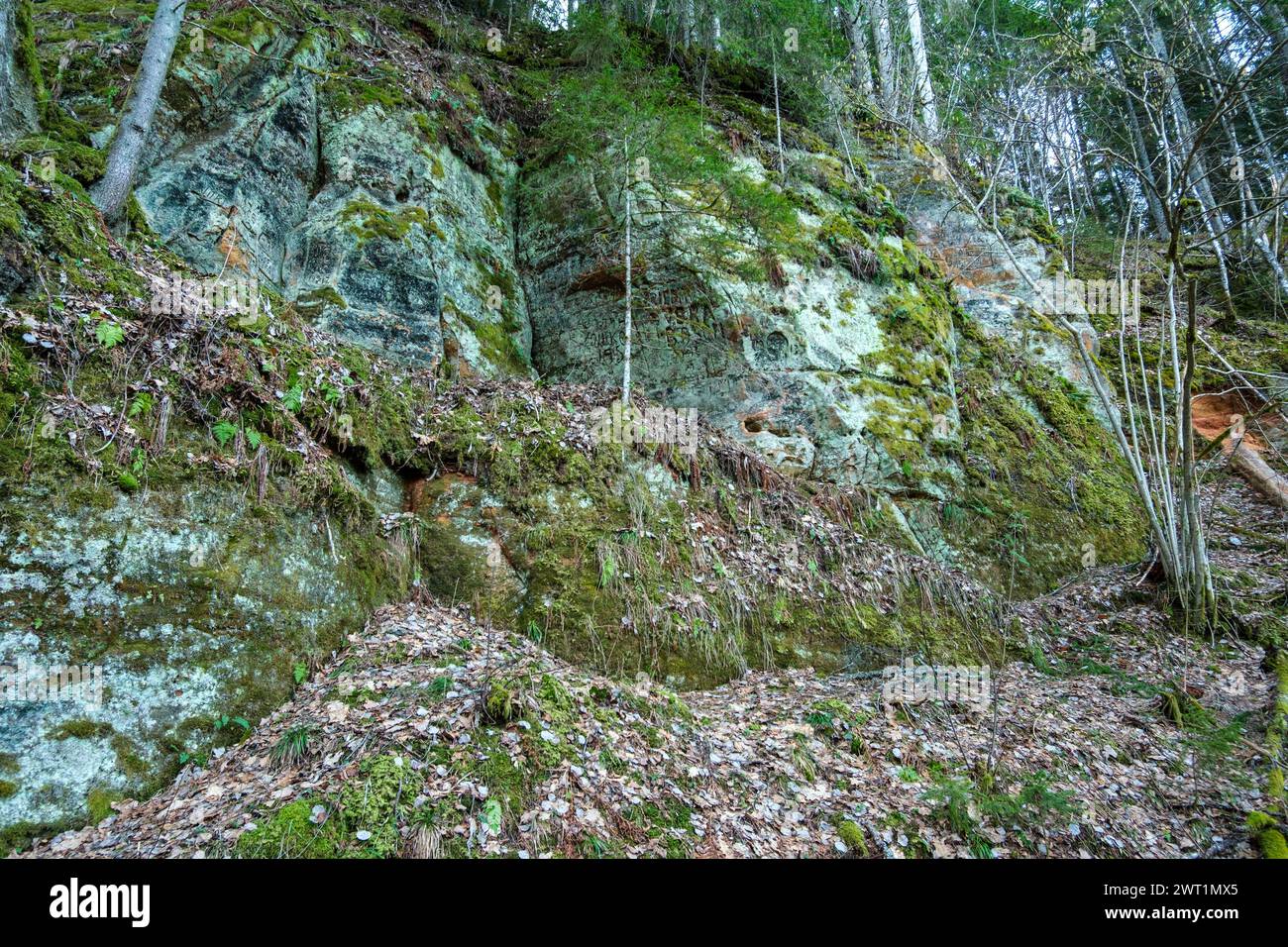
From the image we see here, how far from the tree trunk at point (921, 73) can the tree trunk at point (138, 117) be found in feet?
48.7

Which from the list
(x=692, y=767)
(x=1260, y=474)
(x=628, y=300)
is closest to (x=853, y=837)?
(x=692, y=767)

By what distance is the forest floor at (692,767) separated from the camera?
124 inches

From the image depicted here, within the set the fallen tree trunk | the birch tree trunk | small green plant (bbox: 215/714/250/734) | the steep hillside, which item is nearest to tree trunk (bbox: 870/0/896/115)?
the steep hillside

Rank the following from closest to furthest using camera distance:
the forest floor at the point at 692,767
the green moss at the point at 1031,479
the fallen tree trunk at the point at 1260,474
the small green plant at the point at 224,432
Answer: the forest floor at the point at 692,767 → the small green plant at the point at 224,432 → the green moss at the point at 1031,479 → the fallen tree trunk at the point at 1260,474

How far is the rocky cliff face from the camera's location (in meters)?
3.78

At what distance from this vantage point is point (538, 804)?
3445mm

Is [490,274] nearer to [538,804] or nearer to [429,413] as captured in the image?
[429,413]

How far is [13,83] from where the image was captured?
5598 mm

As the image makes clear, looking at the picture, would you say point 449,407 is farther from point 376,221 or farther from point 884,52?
point 884,52

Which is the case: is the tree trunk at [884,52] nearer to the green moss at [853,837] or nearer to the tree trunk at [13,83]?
the tree trunk at [13,83]

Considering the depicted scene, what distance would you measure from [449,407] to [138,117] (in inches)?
164

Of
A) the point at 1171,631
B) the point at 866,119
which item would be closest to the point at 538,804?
the point at 1171,631

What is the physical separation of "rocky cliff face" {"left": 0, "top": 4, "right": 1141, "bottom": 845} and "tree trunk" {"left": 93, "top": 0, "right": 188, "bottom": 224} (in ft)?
0.98

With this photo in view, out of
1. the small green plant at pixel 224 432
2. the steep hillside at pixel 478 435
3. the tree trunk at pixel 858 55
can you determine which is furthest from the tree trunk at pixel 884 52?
the small green plant at pixel 224 432
